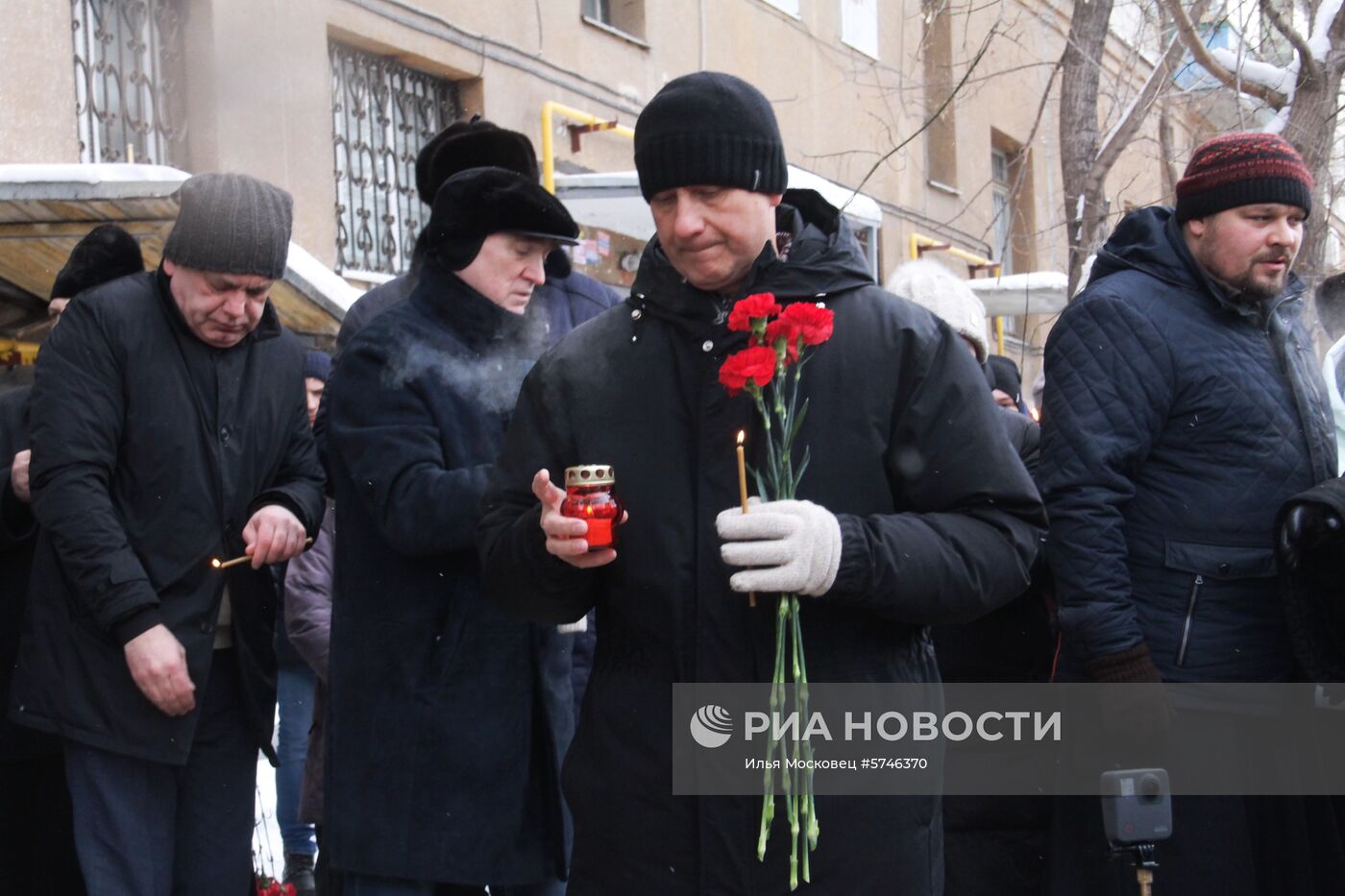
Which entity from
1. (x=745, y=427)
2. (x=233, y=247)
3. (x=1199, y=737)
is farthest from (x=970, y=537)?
(x=233, y=247)

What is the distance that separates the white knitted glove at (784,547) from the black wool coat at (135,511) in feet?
5.66

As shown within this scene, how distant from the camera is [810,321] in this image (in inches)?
91.0

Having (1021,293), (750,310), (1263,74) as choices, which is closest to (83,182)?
(750,310)

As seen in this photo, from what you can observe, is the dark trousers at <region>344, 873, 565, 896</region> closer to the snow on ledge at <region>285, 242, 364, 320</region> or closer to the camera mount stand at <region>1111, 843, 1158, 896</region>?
the camera mount stand at <region>1111, 843, 1158, 896</region>

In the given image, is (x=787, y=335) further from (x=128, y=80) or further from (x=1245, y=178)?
(x=128, y=80)

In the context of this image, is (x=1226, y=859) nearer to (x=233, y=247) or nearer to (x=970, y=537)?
(x=970, y=537)

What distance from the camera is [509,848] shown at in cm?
338

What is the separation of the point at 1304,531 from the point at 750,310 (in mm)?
1627

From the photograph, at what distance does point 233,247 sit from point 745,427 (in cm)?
166

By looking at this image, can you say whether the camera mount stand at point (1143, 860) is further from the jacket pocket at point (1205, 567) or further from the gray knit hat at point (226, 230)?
the gray knit hat at point (226, 230)

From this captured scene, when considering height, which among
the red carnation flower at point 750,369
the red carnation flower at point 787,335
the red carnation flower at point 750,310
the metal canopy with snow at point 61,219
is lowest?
the red carnation flower at point 750,369

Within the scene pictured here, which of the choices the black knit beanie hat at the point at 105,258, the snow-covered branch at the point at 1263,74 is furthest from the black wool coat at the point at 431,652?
the snow-covered branch at the point at 1263,74

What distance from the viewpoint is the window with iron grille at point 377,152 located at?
9445 millimetres

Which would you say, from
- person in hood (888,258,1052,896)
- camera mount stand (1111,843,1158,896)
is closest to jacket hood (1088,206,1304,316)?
person in hood (888,258,1052,896)
